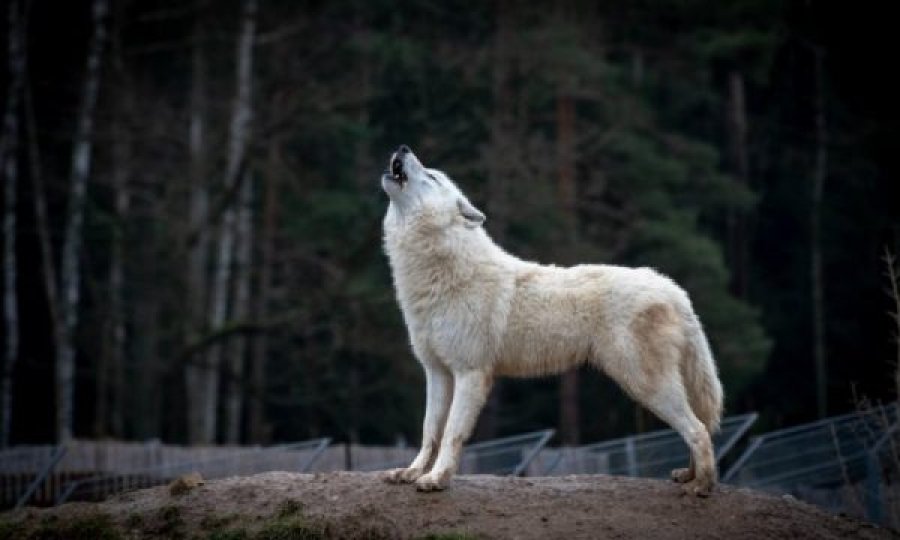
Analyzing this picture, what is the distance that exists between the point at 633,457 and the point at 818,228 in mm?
23698

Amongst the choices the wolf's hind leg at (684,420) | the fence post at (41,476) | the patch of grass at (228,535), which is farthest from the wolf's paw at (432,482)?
the fence post at (41,476)

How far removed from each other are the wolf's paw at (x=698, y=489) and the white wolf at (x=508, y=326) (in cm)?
1

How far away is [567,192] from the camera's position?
93.1 ft

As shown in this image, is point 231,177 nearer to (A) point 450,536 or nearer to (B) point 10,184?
(B) point 10,184

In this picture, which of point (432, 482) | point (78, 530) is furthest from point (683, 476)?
point (78, 530)

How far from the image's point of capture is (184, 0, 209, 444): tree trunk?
80.7 feet

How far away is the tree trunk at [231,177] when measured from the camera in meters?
25.3

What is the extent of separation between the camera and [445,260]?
891 cm

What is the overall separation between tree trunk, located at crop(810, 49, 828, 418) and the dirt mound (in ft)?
88.0

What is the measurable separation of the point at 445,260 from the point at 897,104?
20.7 m


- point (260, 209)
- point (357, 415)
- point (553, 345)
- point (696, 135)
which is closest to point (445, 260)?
point (553, 345)

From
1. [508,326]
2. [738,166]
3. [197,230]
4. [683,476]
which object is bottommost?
[683,476]

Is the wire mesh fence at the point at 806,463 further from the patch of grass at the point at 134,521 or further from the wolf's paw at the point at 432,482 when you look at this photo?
the patch of grass at the point at 134,521

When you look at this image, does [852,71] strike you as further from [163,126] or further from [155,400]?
[155,400]
